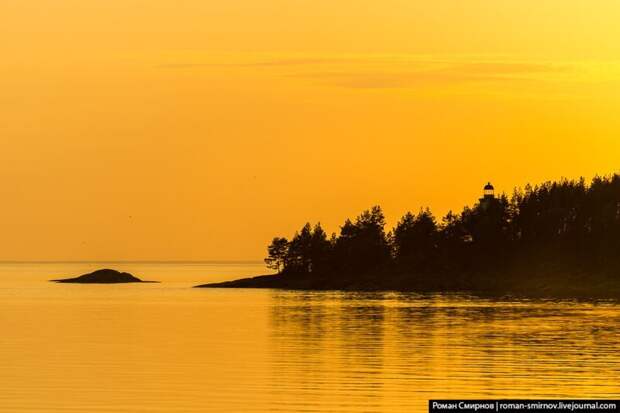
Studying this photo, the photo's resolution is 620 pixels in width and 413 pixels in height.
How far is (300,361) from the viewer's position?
73.1 meters

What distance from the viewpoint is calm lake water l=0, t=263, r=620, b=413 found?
55.7 meters

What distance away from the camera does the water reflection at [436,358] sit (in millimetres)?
56750

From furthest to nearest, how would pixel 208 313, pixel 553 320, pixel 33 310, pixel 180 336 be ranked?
pixel 33 310
pixel 208 313
pixel 553 320
pixel 180 336

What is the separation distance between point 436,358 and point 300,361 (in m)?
7.79

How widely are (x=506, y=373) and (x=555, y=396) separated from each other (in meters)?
9.25

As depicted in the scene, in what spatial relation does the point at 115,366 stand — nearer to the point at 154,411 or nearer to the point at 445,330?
the point at 154,411

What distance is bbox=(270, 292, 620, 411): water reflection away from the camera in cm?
5675

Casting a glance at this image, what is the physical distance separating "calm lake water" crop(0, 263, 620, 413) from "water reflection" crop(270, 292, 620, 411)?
93 millimetres

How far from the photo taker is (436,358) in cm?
7300

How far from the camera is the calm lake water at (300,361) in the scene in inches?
2191

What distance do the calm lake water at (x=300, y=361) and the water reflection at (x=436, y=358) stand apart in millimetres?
93

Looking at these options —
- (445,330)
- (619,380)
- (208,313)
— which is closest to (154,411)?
(619,380)

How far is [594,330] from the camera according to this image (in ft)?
318

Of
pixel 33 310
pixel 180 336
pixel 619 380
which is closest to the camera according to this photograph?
pixel 619 380
